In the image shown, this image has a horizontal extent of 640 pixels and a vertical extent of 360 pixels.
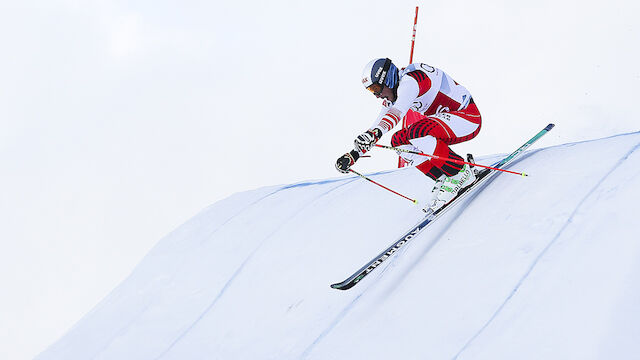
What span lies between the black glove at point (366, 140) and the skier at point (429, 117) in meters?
0.01

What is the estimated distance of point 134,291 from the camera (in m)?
7.04

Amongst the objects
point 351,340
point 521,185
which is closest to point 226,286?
point 351,340

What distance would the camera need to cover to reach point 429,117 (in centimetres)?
489

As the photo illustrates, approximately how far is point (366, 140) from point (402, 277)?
912mm

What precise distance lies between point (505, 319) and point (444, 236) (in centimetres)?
130

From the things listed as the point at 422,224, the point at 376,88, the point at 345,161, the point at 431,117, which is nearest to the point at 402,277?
the point at 422,224

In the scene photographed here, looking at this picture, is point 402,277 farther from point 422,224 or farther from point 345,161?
point 345,161

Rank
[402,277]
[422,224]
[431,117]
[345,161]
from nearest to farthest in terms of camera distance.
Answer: [345,161] < [402,277] < [422,224] < [431,117]

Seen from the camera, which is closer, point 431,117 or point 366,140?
point 366,140

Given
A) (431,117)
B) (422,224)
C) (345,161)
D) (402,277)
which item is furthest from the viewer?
(431,117)

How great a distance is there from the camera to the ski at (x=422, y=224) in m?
4.55

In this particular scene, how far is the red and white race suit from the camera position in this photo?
4688mm

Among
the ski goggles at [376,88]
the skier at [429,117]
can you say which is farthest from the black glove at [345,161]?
the ski goggles at [376,88]

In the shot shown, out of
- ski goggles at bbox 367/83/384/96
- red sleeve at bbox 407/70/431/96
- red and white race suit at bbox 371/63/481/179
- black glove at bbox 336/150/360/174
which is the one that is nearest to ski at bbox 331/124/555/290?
red and white race suit at bbox 371/63/481/179
